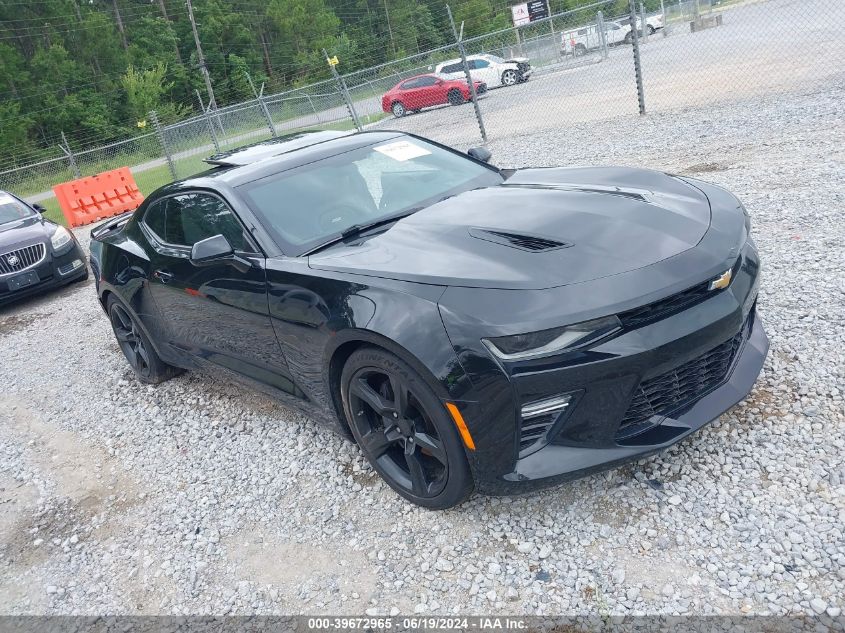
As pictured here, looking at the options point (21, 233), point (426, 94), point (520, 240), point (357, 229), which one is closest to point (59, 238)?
point (21, 233)

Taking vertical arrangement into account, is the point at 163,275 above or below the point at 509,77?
below

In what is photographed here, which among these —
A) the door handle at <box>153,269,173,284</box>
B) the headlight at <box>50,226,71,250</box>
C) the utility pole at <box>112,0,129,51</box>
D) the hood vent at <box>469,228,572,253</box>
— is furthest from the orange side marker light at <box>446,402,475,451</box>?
the utility pole at <box>112,0,129,51</box>

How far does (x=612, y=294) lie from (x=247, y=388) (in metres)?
2.35

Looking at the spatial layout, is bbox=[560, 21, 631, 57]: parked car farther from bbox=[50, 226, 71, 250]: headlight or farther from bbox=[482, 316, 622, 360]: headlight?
bbox=[482, 316, 622, 360]: headlight

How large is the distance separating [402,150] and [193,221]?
1.35m

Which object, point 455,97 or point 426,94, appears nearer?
point 426,94

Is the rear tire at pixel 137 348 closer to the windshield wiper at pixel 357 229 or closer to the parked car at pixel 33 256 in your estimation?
the windshield wiper at pixel 357 229

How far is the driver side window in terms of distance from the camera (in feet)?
11.5

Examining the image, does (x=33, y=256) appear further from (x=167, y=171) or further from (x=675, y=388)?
(x=167, y=171)

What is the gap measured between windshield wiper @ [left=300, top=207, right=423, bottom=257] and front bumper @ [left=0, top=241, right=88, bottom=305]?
6690 mm

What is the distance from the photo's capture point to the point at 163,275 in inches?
165

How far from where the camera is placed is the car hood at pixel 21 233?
8.28 meters

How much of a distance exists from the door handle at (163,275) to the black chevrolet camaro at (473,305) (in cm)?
11

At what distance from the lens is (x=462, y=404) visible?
2408 mm
